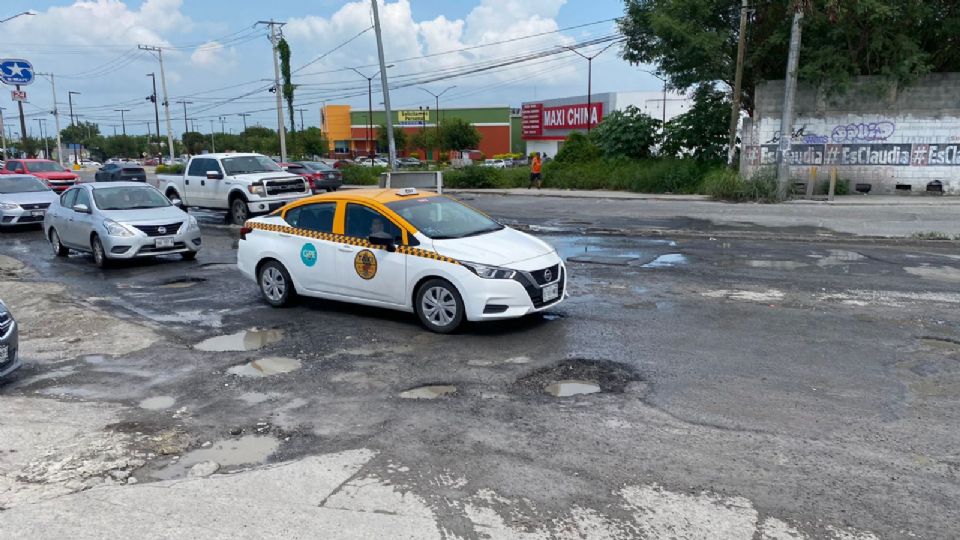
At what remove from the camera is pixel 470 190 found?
113 ft

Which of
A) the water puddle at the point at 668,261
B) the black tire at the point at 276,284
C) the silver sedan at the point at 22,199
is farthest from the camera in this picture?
the silver sedan at the point at 22,199

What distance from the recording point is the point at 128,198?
1427 centimetres

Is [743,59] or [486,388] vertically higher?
[743,59]

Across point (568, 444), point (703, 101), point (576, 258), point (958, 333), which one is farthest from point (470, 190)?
point (568, 444)

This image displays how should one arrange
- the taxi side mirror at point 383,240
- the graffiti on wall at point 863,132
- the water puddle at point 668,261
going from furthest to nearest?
the graffiti on wall at point 863,132, the water puddle at point 668,261, the taxi side mirror at point 383,240

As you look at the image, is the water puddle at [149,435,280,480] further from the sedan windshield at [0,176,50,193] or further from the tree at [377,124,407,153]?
the tree at [377,124,407,153]

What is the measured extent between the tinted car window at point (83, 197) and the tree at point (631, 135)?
23050 millimetres

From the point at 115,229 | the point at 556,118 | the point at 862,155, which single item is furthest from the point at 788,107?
the point at 556,118

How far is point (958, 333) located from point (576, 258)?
6479 millimetres

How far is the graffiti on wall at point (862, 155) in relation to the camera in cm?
2419

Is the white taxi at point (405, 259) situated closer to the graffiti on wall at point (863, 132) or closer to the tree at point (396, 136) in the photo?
the graffiti on wall at point (863, 132)

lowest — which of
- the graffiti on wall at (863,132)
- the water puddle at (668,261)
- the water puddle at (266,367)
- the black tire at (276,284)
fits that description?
the water puddle at (266,367)

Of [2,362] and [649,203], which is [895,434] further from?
[649,203]

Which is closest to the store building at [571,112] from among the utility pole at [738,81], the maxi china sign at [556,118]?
the maxi china sign at [556,118]
